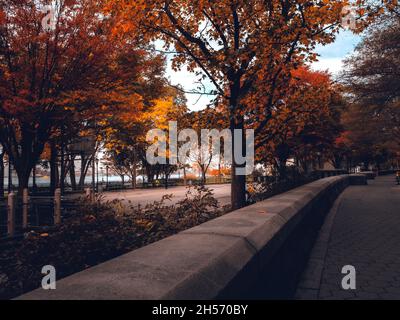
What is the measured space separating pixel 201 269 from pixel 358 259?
16.9 feet

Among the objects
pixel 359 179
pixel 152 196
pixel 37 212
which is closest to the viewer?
pixel 37 212

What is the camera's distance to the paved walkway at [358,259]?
4.70 metres

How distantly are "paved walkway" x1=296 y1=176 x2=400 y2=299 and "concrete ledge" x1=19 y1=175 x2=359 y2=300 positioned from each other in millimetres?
1037

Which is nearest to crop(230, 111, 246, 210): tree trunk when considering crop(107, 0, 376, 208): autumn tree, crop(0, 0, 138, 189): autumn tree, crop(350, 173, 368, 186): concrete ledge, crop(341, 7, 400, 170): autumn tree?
crop(107, 0, 376, 208): autumn tree

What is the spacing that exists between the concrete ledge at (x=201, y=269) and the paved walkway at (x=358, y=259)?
3.40 feet

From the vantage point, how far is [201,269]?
7.07ft

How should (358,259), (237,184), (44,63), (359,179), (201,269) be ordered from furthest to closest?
(359,179), (44,63), (237,184), (358,259), (201,269)

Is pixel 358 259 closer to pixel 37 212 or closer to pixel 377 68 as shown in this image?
pixel 37 212

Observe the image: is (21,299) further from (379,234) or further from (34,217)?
(34,217)

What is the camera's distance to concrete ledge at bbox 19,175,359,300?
6.06ft

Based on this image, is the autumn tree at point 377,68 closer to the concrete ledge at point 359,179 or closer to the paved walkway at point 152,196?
the paved walkway at point 152,196

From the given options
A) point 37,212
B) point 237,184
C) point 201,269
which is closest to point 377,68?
point 237,184

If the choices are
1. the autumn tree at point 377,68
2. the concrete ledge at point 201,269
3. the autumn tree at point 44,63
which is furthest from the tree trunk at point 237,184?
the autumn tree at point 377,68

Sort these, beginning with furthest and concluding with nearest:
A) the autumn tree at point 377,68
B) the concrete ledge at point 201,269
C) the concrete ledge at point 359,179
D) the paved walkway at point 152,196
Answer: the concrete ledge at point 359,179
the paved walkway at point 152,196
the autumn tree at point 377,68
the concrete ledge at point 201,269
